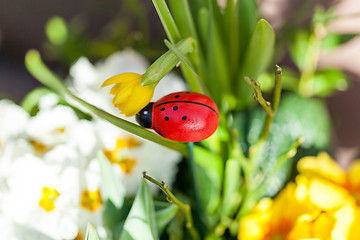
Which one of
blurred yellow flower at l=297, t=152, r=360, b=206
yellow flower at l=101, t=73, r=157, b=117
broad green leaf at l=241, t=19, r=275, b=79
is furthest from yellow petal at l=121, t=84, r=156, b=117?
blurred yellow flower at l=297, t=152, r=360, b=206

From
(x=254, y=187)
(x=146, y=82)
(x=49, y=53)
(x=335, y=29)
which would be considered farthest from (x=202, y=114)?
(x=49, y=53)

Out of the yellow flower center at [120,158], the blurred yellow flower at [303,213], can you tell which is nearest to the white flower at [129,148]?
the yellow flower center at [120,158]

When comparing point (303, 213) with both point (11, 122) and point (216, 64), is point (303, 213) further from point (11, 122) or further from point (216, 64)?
point (11, 122)

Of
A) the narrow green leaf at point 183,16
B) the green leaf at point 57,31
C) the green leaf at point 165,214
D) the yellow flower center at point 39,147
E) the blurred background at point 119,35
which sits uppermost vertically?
the blurred background at point 119,35

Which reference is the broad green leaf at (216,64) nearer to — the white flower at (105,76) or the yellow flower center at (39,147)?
the white flower at (105,76)

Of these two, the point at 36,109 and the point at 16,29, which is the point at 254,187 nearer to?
the point at 36,109
